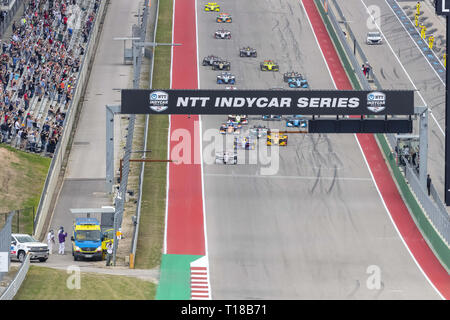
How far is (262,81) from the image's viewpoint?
85750mm

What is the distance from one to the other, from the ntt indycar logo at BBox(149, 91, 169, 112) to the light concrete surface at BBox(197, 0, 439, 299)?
5.12 meters

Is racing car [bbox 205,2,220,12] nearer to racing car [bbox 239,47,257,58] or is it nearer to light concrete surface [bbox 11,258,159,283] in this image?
racing car [bbox 239,47,257,58]

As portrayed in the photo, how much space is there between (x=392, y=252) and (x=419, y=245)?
6.19 ft

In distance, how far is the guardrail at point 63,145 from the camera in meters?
60.2

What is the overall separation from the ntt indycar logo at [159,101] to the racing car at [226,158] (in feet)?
27.0

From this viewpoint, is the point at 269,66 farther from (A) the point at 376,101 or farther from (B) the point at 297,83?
(A) the point at 376,101

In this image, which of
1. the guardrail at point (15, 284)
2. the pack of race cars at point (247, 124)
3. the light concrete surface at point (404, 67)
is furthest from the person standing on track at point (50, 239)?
the light concrete surface at point (404, 67)

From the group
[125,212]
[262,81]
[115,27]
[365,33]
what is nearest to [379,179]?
[125,212]

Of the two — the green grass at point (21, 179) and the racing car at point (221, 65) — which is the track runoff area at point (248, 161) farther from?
Answer: the racing car at point (221, 65)

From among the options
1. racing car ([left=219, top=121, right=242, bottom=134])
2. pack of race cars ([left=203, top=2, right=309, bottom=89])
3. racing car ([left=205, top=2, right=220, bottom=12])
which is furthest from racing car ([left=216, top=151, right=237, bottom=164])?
racing car ([left=205, top=2, right=220, bottom=12])

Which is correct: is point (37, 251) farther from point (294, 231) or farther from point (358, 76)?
point (358, 76)

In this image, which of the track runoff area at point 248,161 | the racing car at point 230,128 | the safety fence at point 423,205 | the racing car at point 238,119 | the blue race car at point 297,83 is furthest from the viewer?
the blue race car at point 297,83

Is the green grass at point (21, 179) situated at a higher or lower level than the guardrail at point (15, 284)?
lower

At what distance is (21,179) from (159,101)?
33.4ft
